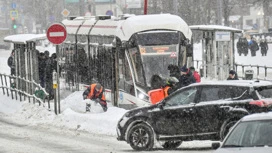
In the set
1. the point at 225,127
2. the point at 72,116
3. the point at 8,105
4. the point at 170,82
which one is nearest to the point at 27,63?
the point at 8,105

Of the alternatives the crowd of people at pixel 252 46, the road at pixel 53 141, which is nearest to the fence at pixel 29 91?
the road at pixel 53 141

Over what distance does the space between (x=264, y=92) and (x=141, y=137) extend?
2.81 meters

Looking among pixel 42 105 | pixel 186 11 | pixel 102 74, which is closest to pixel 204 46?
pixel 102 74

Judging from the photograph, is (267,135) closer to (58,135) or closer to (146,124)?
(146,124)

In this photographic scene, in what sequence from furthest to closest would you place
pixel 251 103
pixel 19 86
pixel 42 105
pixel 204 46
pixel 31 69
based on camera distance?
pixel 204 46, pixel 19 86, pixel 31 69, pixel 42 105, pixel 251 103

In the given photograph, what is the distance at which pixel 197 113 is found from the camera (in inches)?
672

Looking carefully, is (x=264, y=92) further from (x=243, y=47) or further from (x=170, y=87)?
(x=243, y=47)

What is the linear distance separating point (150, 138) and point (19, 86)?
1496cm

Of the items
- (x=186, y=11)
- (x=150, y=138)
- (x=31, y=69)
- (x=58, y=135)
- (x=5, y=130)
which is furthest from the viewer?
(x=186, y=11)

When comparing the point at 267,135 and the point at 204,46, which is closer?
the point at 267,135

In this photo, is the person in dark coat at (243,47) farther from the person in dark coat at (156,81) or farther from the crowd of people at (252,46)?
the person in dark coat at (156,81)

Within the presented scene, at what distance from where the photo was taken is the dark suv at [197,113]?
54.6ft

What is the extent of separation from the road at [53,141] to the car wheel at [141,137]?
0.21m

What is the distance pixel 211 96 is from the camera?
17094 mm
